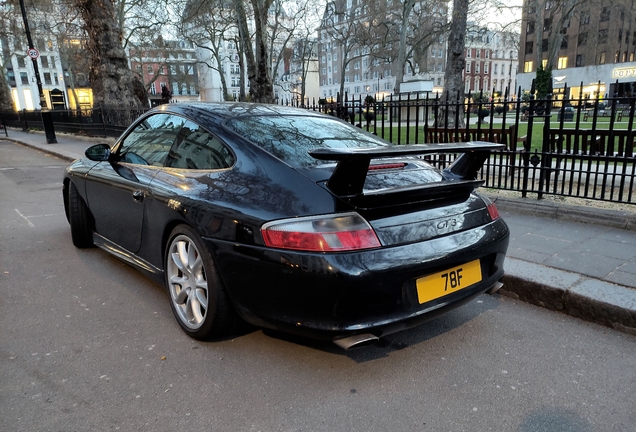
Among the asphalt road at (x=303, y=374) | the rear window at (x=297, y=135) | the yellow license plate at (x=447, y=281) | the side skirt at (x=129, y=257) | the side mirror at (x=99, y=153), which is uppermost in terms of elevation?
the rear window at (x=297, y=135)

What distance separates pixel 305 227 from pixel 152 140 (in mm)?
1992

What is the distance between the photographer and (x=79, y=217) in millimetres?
4543

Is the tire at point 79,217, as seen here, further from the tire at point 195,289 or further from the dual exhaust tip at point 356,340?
the dual exhaust tip at point 356,340

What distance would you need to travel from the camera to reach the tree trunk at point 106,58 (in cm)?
1838

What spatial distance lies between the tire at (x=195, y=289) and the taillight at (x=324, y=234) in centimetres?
59

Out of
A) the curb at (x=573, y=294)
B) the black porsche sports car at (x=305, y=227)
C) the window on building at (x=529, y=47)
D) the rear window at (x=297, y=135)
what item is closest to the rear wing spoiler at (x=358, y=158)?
the black porsche sports car at (x=305, y=227)

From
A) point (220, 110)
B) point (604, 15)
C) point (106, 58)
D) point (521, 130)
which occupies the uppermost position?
point (604, 15)

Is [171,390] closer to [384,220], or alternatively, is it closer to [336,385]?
[336,385]

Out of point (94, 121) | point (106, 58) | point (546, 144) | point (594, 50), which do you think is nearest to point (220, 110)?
point (546, 144)

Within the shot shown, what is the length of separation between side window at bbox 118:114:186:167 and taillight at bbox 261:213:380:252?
150 centimetres

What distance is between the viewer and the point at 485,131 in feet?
24.6

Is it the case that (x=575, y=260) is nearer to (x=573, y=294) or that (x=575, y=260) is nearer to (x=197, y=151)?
(x=573, y=294)

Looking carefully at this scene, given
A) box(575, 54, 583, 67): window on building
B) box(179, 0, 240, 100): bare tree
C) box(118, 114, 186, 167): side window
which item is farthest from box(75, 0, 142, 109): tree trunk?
box(575, 54, 583, 67): window on building

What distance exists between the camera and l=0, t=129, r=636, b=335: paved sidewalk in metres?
3.09
